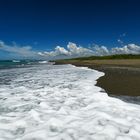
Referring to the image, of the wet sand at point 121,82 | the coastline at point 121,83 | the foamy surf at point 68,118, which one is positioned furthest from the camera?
the wet sand at point 121,82

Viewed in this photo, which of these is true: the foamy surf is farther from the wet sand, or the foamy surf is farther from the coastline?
the wet sand

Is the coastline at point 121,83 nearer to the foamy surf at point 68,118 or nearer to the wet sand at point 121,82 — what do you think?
the wet sand at point 121,82

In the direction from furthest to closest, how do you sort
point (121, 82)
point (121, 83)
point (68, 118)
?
point (121, 82) → point (121, 83) → point (68, 118)

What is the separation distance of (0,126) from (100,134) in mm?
3149

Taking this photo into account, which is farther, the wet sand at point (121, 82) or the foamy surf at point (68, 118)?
the wet sand at point (121, 82)

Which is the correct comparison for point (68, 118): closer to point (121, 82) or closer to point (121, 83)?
point (121, 83)

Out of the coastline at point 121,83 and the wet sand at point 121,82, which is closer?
the coastline at point 121,83

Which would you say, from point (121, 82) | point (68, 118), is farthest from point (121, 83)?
point (68, 118)

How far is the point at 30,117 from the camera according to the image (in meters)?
7.92

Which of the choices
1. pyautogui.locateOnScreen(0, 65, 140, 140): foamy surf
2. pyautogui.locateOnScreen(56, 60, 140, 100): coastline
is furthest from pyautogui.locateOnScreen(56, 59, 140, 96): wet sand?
pyautogui.locateOnScreen(0, 65, 140, 140): foamy surf

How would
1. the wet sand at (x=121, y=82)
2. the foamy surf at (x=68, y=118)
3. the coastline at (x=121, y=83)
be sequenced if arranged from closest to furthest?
1. the foamy surf at (x=68, y=118)
2. the coastline at (x=121, y=83)
3. the wet sand at (x=121, y=82)

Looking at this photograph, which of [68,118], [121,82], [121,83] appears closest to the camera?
[68,118]

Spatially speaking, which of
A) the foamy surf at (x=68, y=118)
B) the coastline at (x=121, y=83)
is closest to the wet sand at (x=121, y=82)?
the coastline at (x=121, y=83)

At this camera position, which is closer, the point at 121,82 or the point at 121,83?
the point at 121,83
